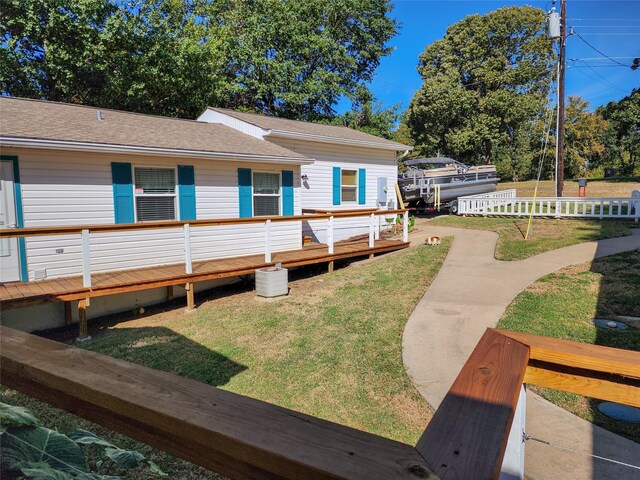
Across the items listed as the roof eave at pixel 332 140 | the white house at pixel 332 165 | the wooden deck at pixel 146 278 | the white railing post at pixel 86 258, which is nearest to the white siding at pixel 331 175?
the white house at pixel 332 165

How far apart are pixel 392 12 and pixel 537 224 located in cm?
1828

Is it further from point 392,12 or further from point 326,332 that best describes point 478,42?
point 326,332

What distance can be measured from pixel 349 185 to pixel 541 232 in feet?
19.6

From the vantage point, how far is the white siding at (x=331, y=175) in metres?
12.3

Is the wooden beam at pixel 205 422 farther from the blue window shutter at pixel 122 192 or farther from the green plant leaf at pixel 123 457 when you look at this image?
the blue window shutter at pixel 122 192

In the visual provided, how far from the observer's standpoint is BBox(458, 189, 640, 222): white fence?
13250 mm

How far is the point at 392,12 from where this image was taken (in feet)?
82.2

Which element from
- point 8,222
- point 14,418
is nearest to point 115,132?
point 8,222

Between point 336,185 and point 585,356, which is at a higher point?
point 336,185

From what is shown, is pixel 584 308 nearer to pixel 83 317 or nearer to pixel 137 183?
pixel 83 317

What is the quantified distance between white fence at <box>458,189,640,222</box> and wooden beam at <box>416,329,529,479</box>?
39.0 ft

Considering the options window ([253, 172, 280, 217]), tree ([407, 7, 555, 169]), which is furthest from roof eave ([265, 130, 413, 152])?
tree ([407, 7, 555, 169])

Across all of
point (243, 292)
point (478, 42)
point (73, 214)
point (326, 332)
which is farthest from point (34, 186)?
point (478, 42)

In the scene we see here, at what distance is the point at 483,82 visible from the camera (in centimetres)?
Result: 2884
